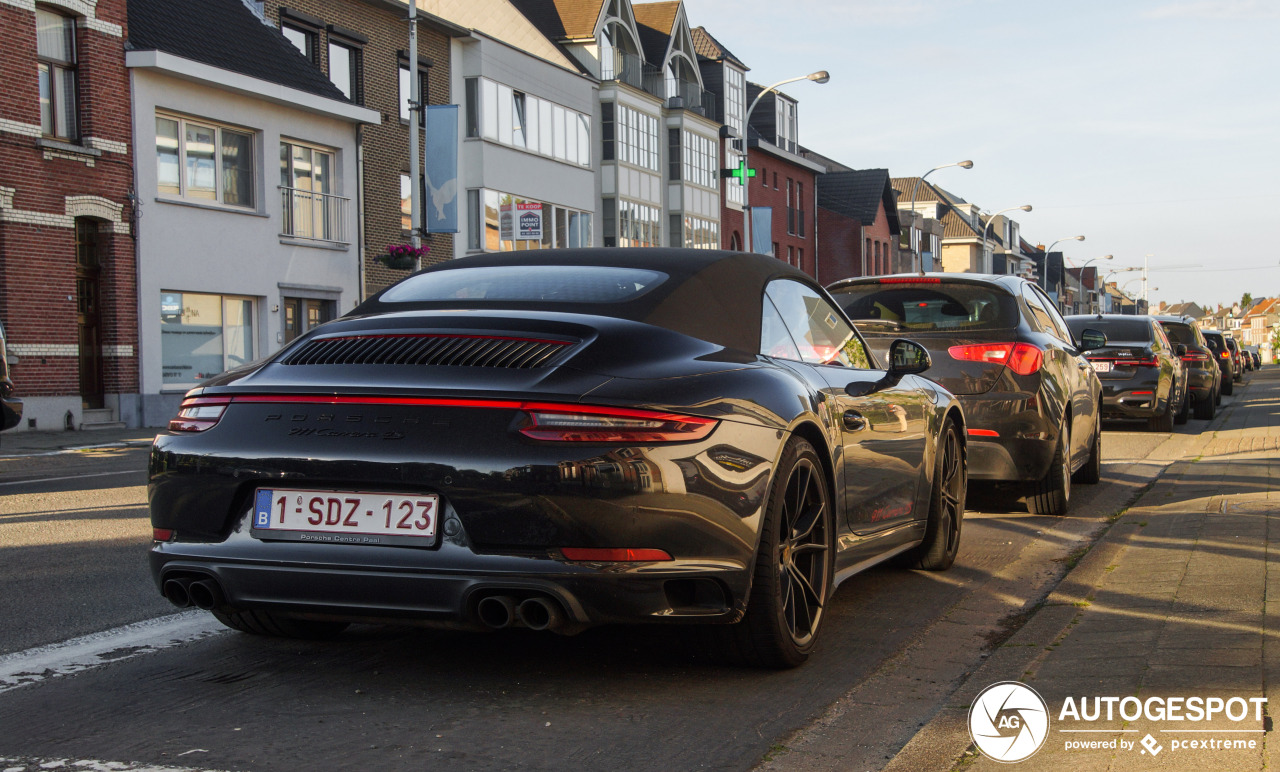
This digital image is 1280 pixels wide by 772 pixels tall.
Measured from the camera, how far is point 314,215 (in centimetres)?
2800

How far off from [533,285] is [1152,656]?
2450 millimetres

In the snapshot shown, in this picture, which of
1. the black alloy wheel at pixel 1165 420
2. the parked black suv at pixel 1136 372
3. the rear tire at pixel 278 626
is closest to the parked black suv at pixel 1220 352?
the black alloy wheel at pixel 1165 420

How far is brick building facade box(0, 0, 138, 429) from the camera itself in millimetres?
20531

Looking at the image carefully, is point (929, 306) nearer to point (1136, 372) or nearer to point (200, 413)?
point (200, 413)

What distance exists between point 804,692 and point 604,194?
38787mm

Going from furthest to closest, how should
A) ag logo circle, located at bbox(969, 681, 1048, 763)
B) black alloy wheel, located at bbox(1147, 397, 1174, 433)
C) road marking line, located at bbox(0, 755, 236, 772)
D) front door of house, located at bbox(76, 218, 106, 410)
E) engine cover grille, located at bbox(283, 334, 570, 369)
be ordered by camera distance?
front door of house, located at bbox(76, 218, 106, 410) < black alloy wheel, located at bbox(1147, 397, 1174, 433) < engine cover grille, located at bbox(283, 334, 570, 369) < ag logo circle, located at bbox(969, 681, 1048, 763) < road marking line, located at bbox(0, 755, 236, 772)

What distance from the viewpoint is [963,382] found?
336 inches

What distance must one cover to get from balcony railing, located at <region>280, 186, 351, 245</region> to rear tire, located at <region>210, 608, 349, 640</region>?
23.1m

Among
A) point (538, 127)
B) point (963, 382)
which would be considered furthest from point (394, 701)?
point (538, 127)

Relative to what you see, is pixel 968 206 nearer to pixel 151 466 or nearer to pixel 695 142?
pixel 695 142

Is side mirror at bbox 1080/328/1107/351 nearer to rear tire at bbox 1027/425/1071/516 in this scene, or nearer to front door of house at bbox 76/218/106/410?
rear tire at bbox 1027/425/1071/516

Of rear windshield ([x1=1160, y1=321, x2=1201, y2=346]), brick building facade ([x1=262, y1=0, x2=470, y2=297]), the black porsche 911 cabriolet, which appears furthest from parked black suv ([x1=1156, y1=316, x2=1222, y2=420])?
the black porsche 911 cabriolet

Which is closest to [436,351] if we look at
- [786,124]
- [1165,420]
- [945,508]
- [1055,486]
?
[945,508]

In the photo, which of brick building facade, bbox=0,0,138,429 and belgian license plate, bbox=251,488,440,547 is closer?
belgian license plate, bbox=251,488,440,547
